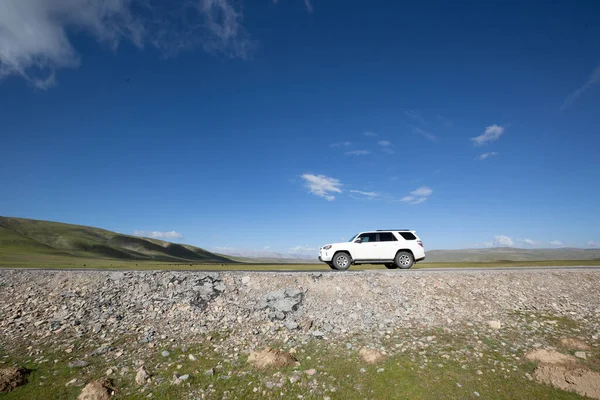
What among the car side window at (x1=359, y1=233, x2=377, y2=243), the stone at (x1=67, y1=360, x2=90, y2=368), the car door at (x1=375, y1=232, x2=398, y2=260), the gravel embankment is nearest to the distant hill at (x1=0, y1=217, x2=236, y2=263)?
the gravel embankment

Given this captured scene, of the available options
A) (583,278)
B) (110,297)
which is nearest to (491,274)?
(583,278)

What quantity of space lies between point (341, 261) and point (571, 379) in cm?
1158

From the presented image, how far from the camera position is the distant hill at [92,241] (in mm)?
110750

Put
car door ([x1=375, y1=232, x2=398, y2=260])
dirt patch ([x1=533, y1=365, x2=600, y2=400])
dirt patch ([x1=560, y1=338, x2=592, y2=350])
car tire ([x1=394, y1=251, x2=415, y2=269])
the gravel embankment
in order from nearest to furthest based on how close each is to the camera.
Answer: dirt patch ([x1=533, y1=365, x2=600, y2=400]), dirt patch ([x1=560, y1=338, x2=592, y2=350]), the gravel embankment, car door ([x1=375, y1=232, x2=398, y2=260]), car tire ([x1=394, y1=251, x2=415, y2=269])

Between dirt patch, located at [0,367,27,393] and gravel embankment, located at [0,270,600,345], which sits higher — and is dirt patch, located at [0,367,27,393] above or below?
below

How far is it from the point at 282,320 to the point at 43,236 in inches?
6223

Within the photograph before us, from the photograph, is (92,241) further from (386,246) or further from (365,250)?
(386,246)

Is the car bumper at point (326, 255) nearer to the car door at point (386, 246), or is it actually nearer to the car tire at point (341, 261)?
the car tire at point (341, 261)

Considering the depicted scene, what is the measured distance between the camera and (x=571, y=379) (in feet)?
26.9

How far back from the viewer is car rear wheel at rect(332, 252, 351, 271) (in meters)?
18.6

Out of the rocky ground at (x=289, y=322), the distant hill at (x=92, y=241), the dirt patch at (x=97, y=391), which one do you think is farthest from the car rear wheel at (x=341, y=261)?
the distant hill at (x=92, y=241)

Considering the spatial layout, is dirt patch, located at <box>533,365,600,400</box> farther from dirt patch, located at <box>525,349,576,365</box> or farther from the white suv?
the white suv

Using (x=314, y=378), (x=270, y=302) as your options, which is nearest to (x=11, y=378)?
(x=270, y=302)

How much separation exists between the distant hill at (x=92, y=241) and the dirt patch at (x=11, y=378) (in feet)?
321
